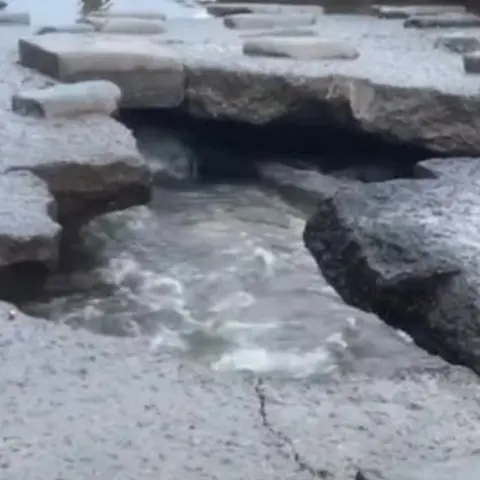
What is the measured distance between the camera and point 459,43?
4.54m

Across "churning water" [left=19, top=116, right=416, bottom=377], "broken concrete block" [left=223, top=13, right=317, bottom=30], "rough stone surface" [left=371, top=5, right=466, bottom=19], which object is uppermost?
"broken concrete block" [left=223, top=13, right=317, bottom=30]

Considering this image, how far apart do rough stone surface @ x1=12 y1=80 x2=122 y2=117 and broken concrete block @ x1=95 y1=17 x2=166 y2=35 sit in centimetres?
109

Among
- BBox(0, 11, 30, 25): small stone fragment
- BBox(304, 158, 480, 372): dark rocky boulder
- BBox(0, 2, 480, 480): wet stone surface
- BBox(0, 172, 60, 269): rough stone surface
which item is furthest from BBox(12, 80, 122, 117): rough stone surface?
BBox(0, 11, 30, 25): small stone fragment

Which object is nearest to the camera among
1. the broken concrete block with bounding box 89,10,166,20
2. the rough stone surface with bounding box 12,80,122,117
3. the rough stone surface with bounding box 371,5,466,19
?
the rough stone surface with bounding box 12,80,122,117

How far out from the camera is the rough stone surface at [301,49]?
13.7 ft

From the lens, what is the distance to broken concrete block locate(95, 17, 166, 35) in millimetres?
4762

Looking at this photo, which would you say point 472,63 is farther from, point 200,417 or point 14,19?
point 200,417

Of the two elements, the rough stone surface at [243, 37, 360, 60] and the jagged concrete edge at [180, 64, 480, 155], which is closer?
the jagged concrete edge at [180, 64, 480, 155]

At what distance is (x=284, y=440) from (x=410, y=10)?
4.11m

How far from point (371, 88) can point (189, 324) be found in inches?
49.5

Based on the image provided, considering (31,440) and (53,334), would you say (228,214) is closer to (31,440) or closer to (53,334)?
(53,334)

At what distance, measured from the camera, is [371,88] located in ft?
12.5

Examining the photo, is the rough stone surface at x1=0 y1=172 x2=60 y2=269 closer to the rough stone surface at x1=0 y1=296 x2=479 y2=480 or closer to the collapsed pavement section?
the rough stone surface at x1=0 y1=296 x2=479 y2=480

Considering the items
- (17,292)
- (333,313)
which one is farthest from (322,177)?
(17,292)
